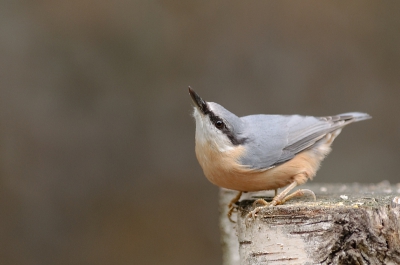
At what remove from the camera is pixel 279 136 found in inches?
103

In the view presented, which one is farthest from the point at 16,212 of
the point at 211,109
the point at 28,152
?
the point at 211,109

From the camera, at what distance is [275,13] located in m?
4.92

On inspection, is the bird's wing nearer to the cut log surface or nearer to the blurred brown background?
the cut log surface

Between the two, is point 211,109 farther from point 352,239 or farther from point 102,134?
point 102,134

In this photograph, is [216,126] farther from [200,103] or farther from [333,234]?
[333,234]

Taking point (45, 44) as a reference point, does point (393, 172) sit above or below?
below

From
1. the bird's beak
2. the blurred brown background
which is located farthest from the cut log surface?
the blurred brown background

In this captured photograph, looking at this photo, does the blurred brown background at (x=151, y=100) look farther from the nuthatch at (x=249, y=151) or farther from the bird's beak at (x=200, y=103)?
the bird's beak at (x=200, y=103)

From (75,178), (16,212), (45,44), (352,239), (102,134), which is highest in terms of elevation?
(45,44)

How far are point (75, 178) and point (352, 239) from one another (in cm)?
321

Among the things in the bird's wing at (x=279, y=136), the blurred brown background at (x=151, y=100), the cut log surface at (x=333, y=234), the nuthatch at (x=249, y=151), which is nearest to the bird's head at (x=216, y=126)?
the nuthatch at (x=249, y=151)

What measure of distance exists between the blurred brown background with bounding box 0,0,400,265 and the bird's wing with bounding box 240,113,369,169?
2.03 meters

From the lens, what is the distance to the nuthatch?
2.38 metres

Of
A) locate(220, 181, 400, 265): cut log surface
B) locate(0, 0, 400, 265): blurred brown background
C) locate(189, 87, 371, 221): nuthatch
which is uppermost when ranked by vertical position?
locate(0, 0, 400, 265): blurred brown background
